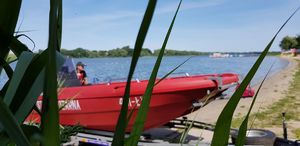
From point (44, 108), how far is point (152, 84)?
0.18m

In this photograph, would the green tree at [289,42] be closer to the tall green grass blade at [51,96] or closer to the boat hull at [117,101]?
the boat hull at [117,101]

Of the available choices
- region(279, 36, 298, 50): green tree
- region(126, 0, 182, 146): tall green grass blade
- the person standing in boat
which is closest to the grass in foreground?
the person standing in boat

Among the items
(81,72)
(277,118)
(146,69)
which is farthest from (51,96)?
(277,118)

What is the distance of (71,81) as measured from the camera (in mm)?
7527

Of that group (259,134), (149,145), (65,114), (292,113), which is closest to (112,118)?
(65,114)

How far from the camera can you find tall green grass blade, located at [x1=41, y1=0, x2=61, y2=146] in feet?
1.42

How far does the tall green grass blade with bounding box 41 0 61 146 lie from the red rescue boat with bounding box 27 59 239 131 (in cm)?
621

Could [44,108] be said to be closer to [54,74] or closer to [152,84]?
[54,74]

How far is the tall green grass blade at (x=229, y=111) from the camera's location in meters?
0.54

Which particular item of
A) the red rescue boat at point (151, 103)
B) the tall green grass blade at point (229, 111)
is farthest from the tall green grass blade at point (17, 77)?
the red rescue boat at point (151, 103)

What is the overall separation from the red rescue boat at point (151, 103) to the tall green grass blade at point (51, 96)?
6209 millimetres

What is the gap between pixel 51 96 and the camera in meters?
0.43

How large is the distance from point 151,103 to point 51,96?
6483mm

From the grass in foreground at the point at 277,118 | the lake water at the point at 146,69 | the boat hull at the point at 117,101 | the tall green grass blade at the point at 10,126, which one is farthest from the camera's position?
the grass in foreground at the point at 277,118
